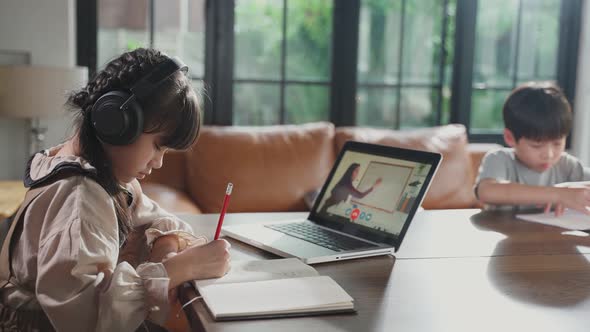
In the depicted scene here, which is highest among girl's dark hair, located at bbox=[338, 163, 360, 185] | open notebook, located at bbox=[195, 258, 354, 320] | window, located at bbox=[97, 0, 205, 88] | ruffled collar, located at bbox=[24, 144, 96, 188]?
window, located at bbox=[97, 0, 205, 88]

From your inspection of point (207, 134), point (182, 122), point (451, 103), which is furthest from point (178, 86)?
point (451, 103)

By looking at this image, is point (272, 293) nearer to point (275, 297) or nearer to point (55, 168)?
point (275, 297)

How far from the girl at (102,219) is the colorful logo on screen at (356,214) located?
416mm

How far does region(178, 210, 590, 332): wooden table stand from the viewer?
3.11ft

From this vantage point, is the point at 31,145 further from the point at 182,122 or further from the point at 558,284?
the point at 558,284

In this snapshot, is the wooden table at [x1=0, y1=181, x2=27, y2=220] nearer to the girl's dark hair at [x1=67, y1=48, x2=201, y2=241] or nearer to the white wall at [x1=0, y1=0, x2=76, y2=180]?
the white wall at [x1=0, y1=0, x2=76, y2=180]

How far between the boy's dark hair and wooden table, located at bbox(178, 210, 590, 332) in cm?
47

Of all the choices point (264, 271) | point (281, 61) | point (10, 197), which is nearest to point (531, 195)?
point (264, 271)

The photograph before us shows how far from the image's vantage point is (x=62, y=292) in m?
1.00

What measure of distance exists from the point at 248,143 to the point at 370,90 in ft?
3.15

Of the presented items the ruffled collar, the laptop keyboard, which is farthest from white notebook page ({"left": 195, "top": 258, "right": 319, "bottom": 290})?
the ruffled collar

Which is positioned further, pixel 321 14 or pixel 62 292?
pixel 321 14

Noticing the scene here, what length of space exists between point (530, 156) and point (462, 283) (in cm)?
107

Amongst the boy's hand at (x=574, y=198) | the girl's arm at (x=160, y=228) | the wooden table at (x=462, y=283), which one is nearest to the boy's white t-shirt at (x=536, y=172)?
the boy's hand at (x=574, y=198)
